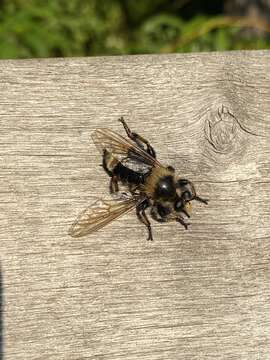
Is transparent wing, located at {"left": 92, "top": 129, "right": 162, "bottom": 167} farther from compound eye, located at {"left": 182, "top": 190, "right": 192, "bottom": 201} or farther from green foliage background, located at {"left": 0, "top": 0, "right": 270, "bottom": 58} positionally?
green foliage background, located at {"left": 0, "top": 0, "right": 270, "bottom": 58}

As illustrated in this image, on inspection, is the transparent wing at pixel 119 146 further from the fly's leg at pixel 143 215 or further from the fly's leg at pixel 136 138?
the fly's leg at pixel 143 215

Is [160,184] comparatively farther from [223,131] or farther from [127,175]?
[223,131]

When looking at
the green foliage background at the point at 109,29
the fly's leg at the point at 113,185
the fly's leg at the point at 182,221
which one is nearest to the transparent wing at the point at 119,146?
the fly's leg at the point at 113,185

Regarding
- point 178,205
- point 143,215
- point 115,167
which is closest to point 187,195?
point 178,205

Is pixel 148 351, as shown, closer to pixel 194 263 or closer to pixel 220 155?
pixel 194 263

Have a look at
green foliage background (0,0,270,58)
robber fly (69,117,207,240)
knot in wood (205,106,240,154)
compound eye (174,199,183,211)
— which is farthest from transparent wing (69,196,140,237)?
green foliage background (0,0,270,58)

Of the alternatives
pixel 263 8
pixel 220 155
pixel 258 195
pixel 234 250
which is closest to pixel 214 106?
pixel 220 155
